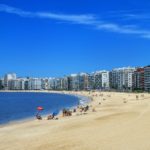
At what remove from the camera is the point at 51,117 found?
143 ft

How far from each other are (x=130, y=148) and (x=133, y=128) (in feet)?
22.6

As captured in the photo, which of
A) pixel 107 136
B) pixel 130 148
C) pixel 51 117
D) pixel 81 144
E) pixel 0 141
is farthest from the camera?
pixel 51 117

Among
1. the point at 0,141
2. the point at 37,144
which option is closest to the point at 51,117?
the point at 0,141

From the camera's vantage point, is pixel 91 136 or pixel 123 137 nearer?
pixel 123 137

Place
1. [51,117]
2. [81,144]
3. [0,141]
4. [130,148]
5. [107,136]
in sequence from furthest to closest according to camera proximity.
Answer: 1. [51,117]
2. [0,141]
3. [107,136]
4. [81,144]
5. [130,148]

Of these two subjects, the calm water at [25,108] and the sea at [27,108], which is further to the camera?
the calm water at [25,108]

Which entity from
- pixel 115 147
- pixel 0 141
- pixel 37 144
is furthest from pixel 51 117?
pixel 115 147

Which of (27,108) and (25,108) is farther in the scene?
(25,108)

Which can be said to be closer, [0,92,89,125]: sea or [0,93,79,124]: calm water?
[0,92,89,125]: sea

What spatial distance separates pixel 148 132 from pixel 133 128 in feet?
8.69

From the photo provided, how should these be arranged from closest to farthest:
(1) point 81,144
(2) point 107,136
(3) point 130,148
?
1. (3) point 130,148
2. (1) point 81,144
3. (2) point 107,136

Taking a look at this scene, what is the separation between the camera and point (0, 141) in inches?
1021

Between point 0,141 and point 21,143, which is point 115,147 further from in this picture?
point 0,141

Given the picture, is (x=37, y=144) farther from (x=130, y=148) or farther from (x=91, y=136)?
(x=130, y=148)
